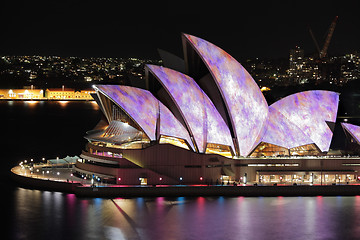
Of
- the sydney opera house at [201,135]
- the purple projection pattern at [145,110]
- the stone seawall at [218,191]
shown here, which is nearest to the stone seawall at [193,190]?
the stone seawall at [218,191]

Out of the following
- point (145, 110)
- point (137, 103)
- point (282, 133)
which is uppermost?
point (137, 103)

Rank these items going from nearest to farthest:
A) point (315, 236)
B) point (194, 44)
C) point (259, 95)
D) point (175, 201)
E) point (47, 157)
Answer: point (315, 236), point (175, 201), point (194, 44), point (259, 95), point (47, 157)

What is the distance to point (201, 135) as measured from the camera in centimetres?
4281

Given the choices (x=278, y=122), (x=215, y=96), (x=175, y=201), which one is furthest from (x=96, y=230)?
(x=278, y=122)

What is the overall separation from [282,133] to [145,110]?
1079 cm

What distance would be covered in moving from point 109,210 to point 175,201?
16.1 ft

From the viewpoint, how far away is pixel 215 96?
4394 cm

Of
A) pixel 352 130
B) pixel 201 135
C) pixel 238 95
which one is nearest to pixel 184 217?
pixel 201 135

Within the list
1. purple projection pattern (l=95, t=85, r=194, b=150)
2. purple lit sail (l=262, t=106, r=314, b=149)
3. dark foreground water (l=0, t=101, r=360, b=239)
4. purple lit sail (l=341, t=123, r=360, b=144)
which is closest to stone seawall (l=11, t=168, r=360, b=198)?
dark foreground water (l=0, t=101, r=360, b=239)

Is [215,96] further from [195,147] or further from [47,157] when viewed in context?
[47,157]

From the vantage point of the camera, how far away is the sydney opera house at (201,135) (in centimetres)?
4150

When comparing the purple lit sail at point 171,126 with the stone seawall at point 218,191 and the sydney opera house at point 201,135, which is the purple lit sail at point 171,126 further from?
the stone seawall at point 218,191

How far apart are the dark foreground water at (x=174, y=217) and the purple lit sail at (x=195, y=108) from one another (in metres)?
5.12

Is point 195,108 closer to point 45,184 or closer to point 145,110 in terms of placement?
point 145,110
